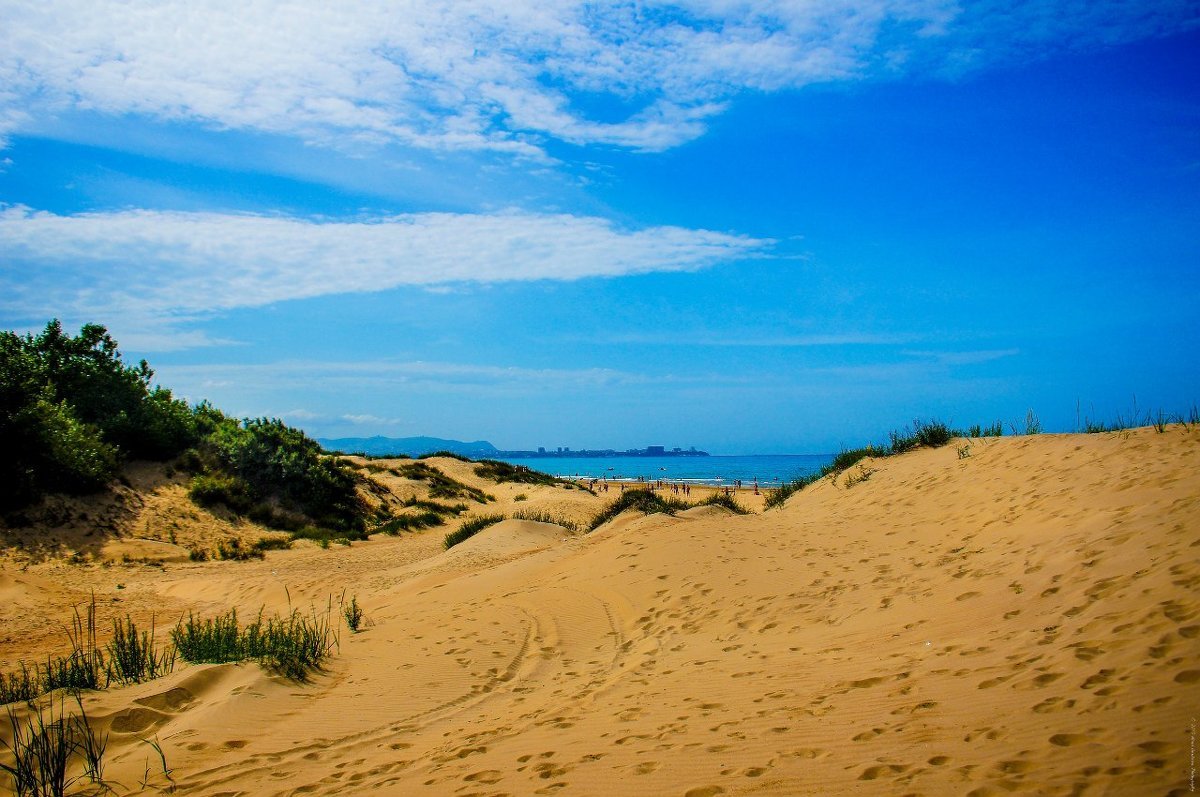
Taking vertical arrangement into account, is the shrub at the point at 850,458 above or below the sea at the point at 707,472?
above

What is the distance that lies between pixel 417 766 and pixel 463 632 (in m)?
4.58

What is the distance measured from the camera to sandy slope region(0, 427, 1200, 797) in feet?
14.2

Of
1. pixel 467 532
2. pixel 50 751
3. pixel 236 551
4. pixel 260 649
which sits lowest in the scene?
pixel 467 532

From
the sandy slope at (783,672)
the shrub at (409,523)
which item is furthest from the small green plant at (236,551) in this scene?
the sandy slope at (783,672)

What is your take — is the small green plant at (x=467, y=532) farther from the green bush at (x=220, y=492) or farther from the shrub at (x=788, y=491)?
the shrub at (x=788, y=491)

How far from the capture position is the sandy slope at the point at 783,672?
4332 mm

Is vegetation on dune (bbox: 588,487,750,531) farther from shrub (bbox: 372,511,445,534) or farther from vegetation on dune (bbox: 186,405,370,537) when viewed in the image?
vegetation on dune (bbox: 186,405,370,537)

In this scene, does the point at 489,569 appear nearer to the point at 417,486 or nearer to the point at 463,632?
the point at 463,632

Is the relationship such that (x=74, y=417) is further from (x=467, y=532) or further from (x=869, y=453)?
(x=869, y=453)

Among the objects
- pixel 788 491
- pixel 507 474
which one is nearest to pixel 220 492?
pixel 788 491

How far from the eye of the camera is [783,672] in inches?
261

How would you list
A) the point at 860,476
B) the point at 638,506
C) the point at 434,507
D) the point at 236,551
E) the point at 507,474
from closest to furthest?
the point at 638,506 < the point at 860,476 < the point at 236,551 < the point at 434,507 < the point at 507,474

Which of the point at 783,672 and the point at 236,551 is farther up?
the point at 236,551

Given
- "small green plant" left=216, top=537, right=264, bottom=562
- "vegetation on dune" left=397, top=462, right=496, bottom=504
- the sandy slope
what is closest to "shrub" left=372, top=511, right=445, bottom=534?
"small green plant" left=216, top=537, right=264, bottom=562
